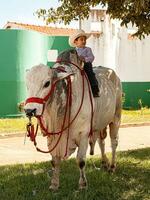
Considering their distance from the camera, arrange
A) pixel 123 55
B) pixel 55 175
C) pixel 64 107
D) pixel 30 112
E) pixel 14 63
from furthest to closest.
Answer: pixel 123 55 → pixel 14 63 → pixel 55 175 → pixel 64 107 → pixel 30 112

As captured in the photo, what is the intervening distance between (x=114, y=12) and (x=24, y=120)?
10.1 m

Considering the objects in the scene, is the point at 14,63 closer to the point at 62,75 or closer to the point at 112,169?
the point at 112,169

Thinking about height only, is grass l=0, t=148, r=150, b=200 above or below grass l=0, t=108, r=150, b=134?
above

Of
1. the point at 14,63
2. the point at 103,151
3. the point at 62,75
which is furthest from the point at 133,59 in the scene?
the point at 62,75

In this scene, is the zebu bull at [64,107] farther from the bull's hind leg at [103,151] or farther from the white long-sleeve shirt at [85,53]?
the bull's hind leg at [103,151]

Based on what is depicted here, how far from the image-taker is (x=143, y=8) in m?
7.55

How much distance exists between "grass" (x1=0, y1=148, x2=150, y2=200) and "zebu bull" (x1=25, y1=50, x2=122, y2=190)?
0.27m

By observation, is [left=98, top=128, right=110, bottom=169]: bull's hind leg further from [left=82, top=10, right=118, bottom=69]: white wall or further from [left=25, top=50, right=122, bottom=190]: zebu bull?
[left=82, top=10, right=118, bottom=69]: white wall

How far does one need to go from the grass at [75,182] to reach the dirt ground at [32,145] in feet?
6.00

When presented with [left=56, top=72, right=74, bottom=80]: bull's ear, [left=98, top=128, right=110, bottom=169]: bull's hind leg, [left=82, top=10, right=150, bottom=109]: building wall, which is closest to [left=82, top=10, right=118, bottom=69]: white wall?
[left=82, top=10, right=150, bottom=109]: building wall

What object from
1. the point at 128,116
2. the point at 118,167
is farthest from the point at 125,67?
the point at 118,167

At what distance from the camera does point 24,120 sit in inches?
715

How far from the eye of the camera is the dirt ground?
37.5 ft

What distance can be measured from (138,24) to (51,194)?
3.14 meters
